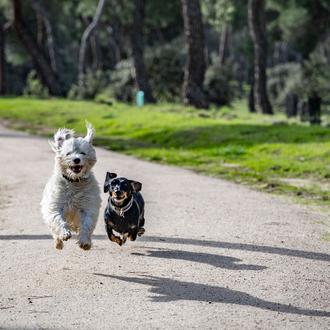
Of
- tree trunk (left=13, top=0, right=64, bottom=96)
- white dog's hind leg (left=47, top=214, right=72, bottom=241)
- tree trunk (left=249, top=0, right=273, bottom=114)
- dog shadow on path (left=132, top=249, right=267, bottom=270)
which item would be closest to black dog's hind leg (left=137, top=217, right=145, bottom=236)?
dog shadow on path (left=132, top=249, right=267, bottom=270)

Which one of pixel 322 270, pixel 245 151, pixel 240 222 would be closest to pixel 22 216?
pixel 240 222

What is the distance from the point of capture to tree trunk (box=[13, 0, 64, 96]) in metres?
47.8

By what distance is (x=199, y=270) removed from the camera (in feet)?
26.7

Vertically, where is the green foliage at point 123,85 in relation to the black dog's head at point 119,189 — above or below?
below

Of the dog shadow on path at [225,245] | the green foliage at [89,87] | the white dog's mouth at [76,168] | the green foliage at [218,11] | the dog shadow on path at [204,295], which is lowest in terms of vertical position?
the green foliage at [89,87]

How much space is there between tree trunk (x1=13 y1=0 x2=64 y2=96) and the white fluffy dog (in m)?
39.8

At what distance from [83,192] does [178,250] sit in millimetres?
1423

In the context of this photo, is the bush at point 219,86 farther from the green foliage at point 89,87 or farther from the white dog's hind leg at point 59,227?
the white dog's hind leg at point 59,227

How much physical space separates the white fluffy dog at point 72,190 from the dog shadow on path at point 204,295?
92 centimetres

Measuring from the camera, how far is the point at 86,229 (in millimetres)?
8102

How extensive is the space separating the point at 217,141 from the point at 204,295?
52.0ft

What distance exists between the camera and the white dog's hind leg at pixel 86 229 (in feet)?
26.0

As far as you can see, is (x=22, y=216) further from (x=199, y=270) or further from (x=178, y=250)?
(x=199, y=270)

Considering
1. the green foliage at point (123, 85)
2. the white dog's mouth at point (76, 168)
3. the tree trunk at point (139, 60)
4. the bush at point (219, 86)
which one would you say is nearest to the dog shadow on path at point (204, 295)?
the white dog's mouth at point (76, 168)
